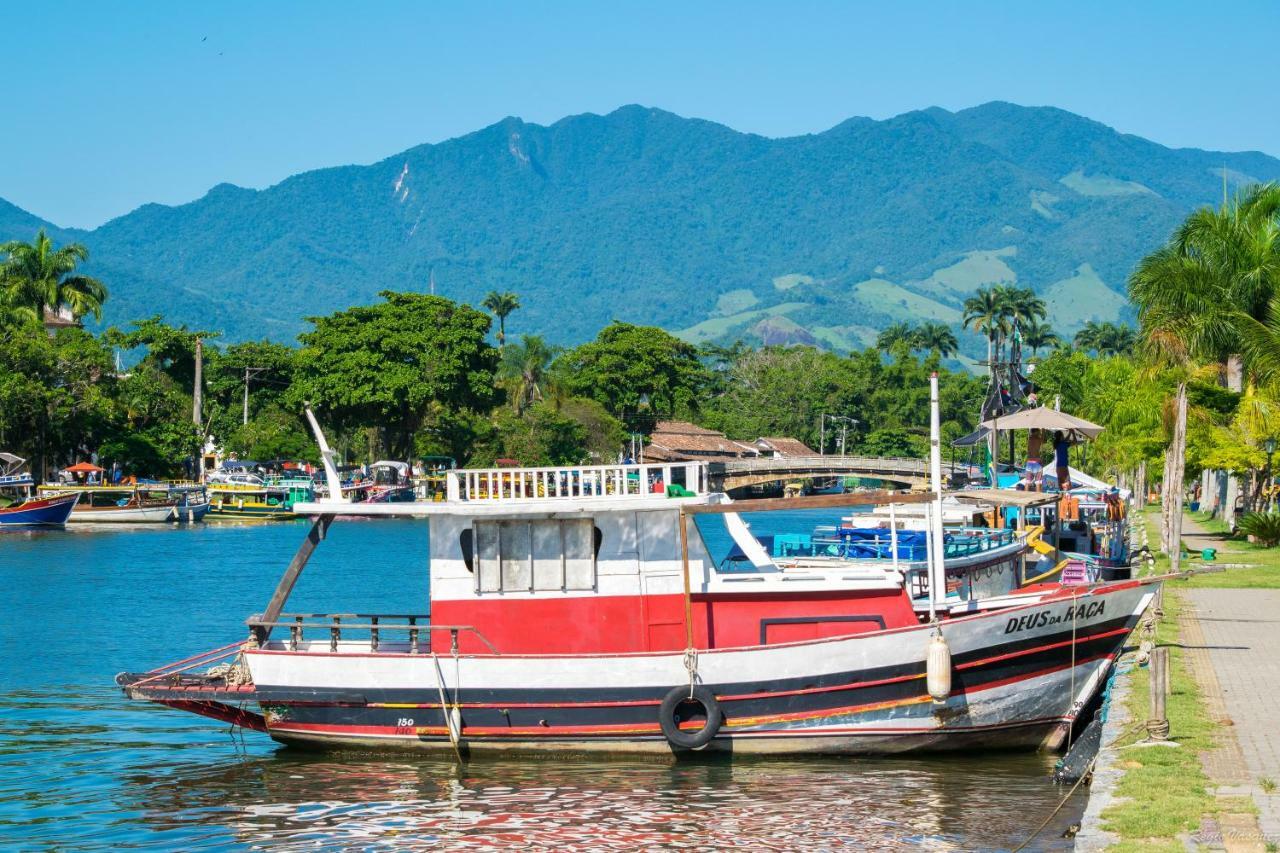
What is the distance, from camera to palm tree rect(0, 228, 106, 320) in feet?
327

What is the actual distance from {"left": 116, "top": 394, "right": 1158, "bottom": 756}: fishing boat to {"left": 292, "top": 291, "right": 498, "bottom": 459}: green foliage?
74.0m

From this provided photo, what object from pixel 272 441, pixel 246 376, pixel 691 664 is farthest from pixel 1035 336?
pixel 691 664

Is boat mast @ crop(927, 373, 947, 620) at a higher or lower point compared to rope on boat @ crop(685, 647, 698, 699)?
higher

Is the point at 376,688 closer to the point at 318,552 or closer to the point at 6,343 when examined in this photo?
the point at 318,552

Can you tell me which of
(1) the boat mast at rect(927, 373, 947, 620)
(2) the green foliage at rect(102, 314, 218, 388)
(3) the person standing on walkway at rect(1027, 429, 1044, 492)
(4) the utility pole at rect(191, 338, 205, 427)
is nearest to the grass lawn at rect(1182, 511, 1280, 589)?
(3) the person standing on walkway at rect(1027, 429, 1044, 492)

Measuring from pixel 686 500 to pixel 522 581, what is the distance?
250 cm

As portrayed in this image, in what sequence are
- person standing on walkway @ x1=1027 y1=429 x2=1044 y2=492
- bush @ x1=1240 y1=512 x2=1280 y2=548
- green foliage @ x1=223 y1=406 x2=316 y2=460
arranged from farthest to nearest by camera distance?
green foliage @ x1=223 y1=406 x2=316 y2=460
bush @ x1=1240 y1=512 x2=1280 y2=548
person standing on walkway @ x1=1027 y1=429 x2=1044 y2=492

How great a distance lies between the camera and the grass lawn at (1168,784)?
1305cm

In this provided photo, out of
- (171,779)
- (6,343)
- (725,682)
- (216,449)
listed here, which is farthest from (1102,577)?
(216,449)

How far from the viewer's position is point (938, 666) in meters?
18.6

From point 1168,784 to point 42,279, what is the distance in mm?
98261

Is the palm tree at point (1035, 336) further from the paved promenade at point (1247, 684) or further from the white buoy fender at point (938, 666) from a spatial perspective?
the white buoy fender at point (938, 666)

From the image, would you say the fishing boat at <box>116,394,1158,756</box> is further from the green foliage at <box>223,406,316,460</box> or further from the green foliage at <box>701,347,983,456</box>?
the green foliage at <box>701,347,983,456</box>

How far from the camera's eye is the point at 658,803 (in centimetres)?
1811
